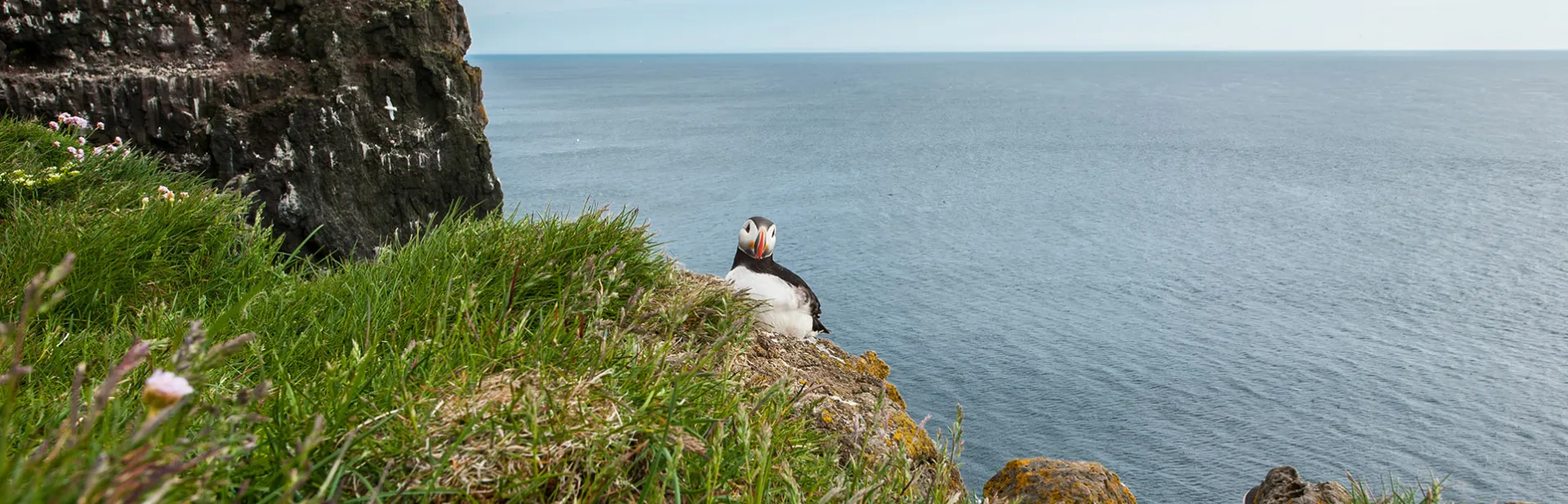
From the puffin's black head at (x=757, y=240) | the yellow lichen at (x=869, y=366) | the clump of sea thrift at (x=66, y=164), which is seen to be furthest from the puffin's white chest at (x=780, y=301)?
the clump of sea thrift at (x=66, y=164)

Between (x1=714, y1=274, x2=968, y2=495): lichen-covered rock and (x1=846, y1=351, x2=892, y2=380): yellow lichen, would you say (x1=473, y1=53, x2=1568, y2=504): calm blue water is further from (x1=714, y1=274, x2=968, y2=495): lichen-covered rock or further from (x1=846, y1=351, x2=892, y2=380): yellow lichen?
(x1=846, y1=351, x2=892, y2=380): yellow lichen

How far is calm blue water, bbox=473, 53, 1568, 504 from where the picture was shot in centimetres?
3666

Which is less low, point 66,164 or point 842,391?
point 66,164

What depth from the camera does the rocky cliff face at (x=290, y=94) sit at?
31.2ft

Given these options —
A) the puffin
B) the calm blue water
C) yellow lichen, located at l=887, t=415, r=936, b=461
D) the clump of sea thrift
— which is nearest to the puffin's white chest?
the puffin

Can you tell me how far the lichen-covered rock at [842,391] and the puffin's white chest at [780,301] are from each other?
9cm

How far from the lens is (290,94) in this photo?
10.5 meters

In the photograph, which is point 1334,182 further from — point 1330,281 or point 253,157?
point 253,157

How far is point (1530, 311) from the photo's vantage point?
166 ft

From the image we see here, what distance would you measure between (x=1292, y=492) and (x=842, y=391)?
2732 mm

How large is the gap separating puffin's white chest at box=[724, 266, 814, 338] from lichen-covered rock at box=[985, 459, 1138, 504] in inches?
65.7

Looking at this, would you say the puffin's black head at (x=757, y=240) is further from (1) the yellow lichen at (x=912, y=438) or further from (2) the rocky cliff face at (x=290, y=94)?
(2) the rocky cliff face at (x=290, y=94)

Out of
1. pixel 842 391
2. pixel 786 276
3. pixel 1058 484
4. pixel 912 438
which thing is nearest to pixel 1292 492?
pixel 1058 484

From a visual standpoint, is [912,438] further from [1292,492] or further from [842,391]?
[1292,492]
